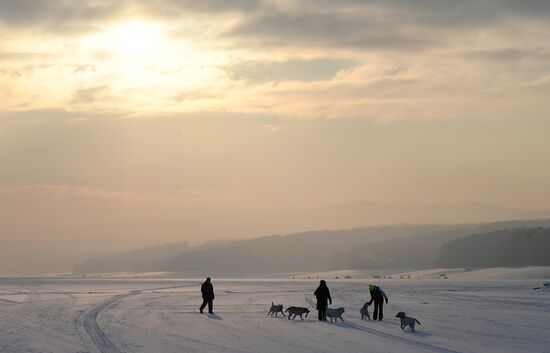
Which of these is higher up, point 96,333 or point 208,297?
point 208,297

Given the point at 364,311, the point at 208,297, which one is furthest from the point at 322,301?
the point at 208,297

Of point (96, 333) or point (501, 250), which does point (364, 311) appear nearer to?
point (96, 333)

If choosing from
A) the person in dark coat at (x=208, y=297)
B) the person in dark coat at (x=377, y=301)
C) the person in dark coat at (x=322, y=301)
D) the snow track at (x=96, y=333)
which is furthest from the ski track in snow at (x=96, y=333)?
the person in dark coat at (x=377, y=301)

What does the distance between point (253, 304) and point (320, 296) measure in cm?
1114

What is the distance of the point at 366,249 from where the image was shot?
195 m

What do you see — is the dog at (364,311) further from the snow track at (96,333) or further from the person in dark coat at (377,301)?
the snow track at (96,333)

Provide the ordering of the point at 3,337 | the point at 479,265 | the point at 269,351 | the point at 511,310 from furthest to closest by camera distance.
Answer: the point at 479,265, the point at 511,310, the point at 3,337, the point at 269,351

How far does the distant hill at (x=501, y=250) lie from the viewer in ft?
436

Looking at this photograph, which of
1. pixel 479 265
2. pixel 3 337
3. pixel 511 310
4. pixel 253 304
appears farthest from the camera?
pixel 479 265

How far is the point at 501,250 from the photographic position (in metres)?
142

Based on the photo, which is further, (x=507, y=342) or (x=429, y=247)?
(x=429, y=247)

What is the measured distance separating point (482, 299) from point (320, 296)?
1442 cm

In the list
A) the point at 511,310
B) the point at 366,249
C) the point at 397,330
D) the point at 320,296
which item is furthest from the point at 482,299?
the point at 366,249

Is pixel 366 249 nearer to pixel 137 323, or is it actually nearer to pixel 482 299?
pixel 482 299
